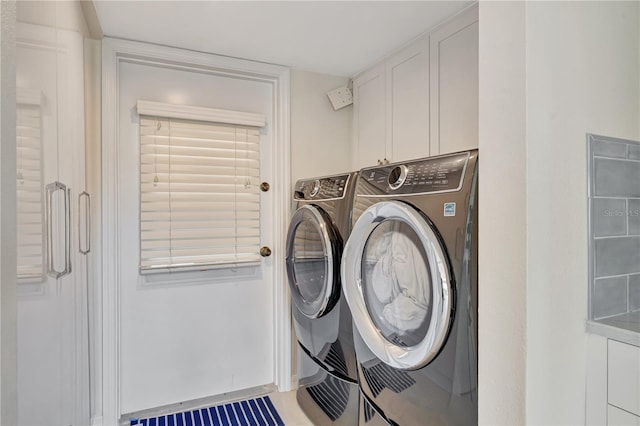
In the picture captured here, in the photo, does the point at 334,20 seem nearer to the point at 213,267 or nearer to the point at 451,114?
the point at 451,114

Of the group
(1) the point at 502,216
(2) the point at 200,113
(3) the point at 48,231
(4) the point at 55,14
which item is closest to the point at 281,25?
(2) the point at 200,113

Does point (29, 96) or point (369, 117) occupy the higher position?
point (369, 117)

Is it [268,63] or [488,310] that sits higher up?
[268,63]

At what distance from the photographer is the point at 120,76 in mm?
2117

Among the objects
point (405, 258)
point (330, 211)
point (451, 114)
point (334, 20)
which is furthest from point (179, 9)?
point (405, 258)

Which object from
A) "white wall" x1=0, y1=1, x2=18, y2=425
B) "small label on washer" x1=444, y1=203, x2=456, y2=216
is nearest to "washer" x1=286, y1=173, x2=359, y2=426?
"small label on washer" x1=444, y1=203, x2=456, y2=216

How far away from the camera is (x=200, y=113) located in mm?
2230

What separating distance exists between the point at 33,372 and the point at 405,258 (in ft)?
3.59

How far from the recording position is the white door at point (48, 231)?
812mm

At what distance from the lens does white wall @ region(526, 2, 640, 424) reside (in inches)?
31.5

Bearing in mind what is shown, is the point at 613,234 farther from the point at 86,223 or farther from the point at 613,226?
the point at 86,223

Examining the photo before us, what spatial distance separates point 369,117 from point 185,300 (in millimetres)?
1609

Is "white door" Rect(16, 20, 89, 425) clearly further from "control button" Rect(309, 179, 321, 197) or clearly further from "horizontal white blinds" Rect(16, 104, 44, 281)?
"control button" Rect(309, 179, 321, 197)

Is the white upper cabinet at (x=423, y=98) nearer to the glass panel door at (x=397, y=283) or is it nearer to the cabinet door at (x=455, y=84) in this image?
the cabinet door at (x=455, y=84)
